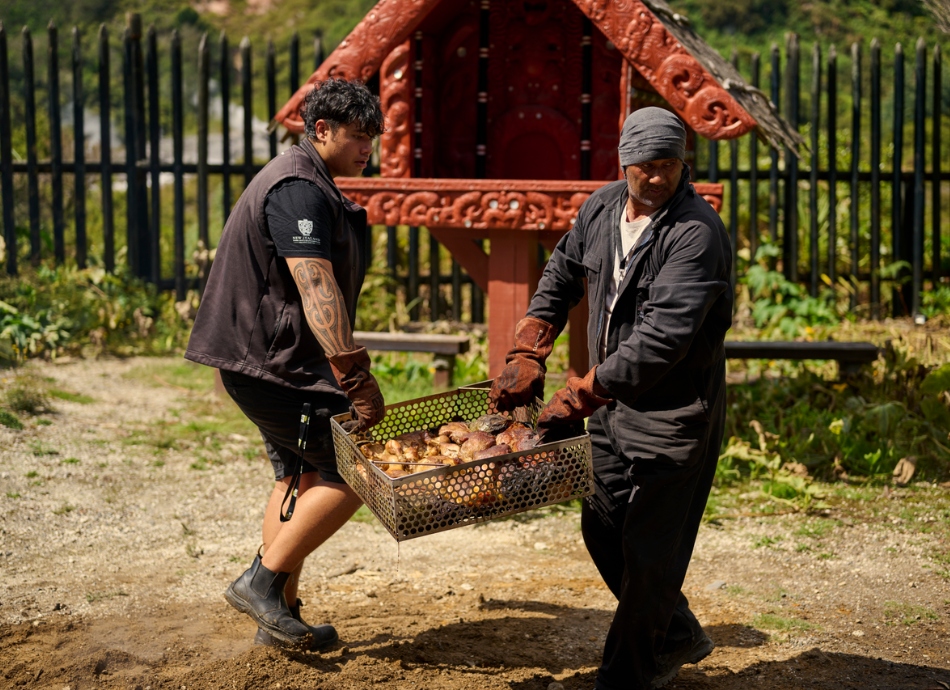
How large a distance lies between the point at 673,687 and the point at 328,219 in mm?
1918

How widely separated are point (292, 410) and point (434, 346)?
4.05m

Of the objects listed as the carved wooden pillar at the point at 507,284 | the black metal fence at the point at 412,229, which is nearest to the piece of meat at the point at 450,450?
the carved wooden pillar at the point at 507,284

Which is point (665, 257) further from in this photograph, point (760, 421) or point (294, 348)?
point (760, 421)

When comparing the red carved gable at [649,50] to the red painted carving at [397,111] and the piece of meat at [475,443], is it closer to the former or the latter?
the red painted carving at [397,111]

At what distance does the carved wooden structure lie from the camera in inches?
207

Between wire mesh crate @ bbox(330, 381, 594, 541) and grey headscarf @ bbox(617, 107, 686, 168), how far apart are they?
82cm

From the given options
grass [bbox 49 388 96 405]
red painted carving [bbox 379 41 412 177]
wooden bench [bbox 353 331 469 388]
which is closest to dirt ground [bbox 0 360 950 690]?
grass [bbox 49 388 96 405]

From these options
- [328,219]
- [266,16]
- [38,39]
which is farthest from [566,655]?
[266,16]

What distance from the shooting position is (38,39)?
2698cm

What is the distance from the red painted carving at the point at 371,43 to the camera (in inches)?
215

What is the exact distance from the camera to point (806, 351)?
694 centimetres

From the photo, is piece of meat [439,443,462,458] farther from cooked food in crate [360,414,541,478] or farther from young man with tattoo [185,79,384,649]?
young man with tattoo [185,79,384,649]

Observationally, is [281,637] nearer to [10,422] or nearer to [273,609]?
[273,609]

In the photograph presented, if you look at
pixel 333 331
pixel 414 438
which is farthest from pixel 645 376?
pixel 333 331
